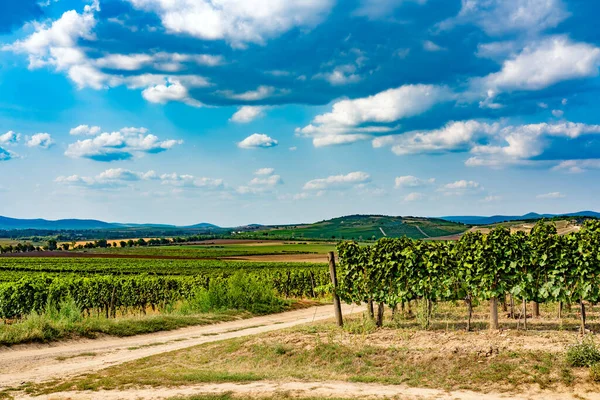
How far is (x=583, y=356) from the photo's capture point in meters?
12.2

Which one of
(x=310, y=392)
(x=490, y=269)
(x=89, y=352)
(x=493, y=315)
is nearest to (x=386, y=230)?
(x=490, y=269)

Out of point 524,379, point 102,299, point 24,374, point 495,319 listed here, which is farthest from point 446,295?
point 102,299

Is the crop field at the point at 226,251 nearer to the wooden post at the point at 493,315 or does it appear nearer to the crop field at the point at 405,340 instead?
the crop field at the point at 405,340

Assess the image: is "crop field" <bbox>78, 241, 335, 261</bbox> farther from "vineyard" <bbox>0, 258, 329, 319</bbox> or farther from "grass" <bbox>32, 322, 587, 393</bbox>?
"grass" <bbox>32, 322, 587, 393</bbox>

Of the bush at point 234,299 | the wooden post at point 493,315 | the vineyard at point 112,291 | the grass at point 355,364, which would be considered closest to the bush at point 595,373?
the grass at point 355,364

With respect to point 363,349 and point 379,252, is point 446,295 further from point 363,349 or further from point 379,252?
point 363,349

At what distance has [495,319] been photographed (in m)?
17.2

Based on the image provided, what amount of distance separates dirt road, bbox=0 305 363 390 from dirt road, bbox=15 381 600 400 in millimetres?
2875

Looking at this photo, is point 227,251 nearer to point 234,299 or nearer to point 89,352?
point 234,299

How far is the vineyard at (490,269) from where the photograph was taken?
55.1 feet

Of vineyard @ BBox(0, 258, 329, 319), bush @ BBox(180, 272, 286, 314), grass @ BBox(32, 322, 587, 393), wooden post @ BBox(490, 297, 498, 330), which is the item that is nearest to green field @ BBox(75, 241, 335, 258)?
vineyard @ BBox(0, 258, 329, 319)

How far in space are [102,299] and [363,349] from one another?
27.2 m

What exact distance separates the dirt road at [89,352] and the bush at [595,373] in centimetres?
1317

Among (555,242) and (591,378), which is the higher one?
(555,242)
